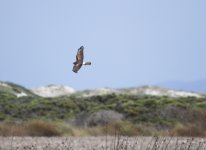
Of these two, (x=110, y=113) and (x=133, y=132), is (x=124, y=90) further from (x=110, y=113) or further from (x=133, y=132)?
(x=133, y=132)

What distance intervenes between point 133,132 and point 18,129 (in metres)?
3.74

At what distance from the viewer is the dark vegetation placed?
20719mm

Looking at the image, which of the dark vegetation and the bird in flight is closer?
the bird in flight

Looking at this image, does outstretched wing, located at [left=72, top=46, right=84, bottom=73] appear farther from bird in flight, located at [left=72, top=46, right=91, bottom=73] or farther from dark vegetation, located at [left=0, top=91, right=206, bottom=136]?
dark vegetation, located at [left=0, top=91, right=206, bottom=136]

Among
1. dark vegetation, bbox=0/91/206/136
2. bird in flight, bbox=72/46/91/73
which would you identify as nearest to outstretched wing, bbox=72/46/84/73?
bird in flight, bbox=72/46/91/73

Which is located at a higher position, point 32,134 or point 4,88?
point 4,88

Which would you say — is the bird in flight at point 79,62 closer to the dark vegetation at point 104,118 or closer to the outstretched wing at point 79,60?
the outstretched wing at point 79,60

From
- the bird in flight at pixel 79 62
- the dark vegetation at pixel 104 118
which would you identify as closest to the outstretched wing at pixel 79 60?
the bird in flight at pixel 79 62

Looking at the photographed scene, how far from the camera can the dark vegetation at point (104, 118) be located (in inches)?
816

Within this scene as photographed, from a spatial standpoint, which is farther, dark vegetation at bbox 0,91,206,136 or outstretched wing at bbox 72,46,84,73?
dark vegetation at bbox 0,91,206,136

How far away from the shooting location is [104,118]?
25.3m

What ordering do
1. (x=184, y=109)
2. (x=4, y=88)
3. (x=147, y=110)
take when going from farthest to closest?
(x=4, y=88), (x=147, y=110), (x=184, y=109)

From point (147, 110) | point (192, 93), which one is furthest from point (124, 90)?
point (147, 110)

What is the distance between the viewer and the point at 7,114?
3353 cm
